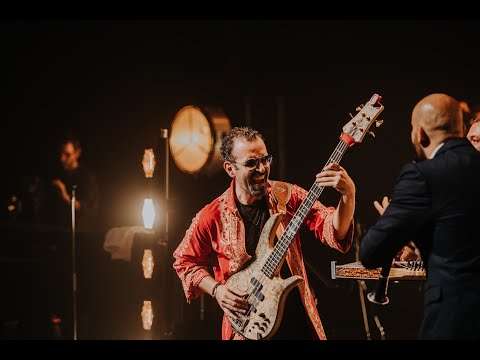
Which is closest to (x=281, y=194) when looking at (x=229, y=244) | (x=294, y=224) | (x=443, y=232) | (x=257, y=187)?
(x=257, y=187)

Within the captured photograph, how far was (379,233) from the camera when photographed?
2760 mm

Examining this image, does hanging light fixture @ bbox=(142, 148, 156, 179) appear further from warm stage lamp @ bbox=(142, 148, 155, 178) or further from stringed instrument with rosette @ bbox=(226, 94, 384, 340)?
stringed instrument with rosette @ bbox=(226, 94, 384, 340)

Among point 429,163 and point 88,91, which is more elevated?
point 88,91

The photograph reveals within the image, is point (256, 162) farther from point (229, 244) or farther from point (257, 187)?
point (229, 244)

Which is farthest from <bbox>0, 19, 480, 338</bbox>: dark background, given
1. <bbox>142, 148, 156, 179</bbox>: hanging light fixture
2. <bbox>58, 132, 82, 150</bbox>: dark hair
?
<bbox>58, 132, 82, 150</bbox>: dark hair

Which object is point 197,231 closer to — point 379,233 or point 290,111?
point 379,233

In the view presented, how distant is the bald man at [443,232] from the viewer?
8.88ft

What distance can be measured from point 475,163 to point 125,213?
4.30 meters

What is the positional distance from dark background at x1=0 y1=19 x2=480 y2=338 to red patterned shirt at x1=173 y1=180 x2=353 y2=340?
52.3 inches

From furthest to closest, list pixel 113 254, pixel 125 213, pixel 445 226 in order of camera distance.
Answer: pixel 125 213
pixel 113 254
pixel 445 226

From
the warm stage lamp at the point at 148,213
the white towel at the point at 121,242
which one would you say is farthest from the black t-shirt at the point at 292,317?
the white towel at the point at 121,242

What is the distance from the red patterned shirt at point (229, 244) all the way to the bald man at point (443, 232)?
2.01 feet

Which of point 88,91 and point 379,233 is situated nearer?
point 379,233

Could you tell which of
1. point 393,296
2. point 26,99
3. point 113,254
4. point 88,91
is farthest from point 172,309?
point 26,99
